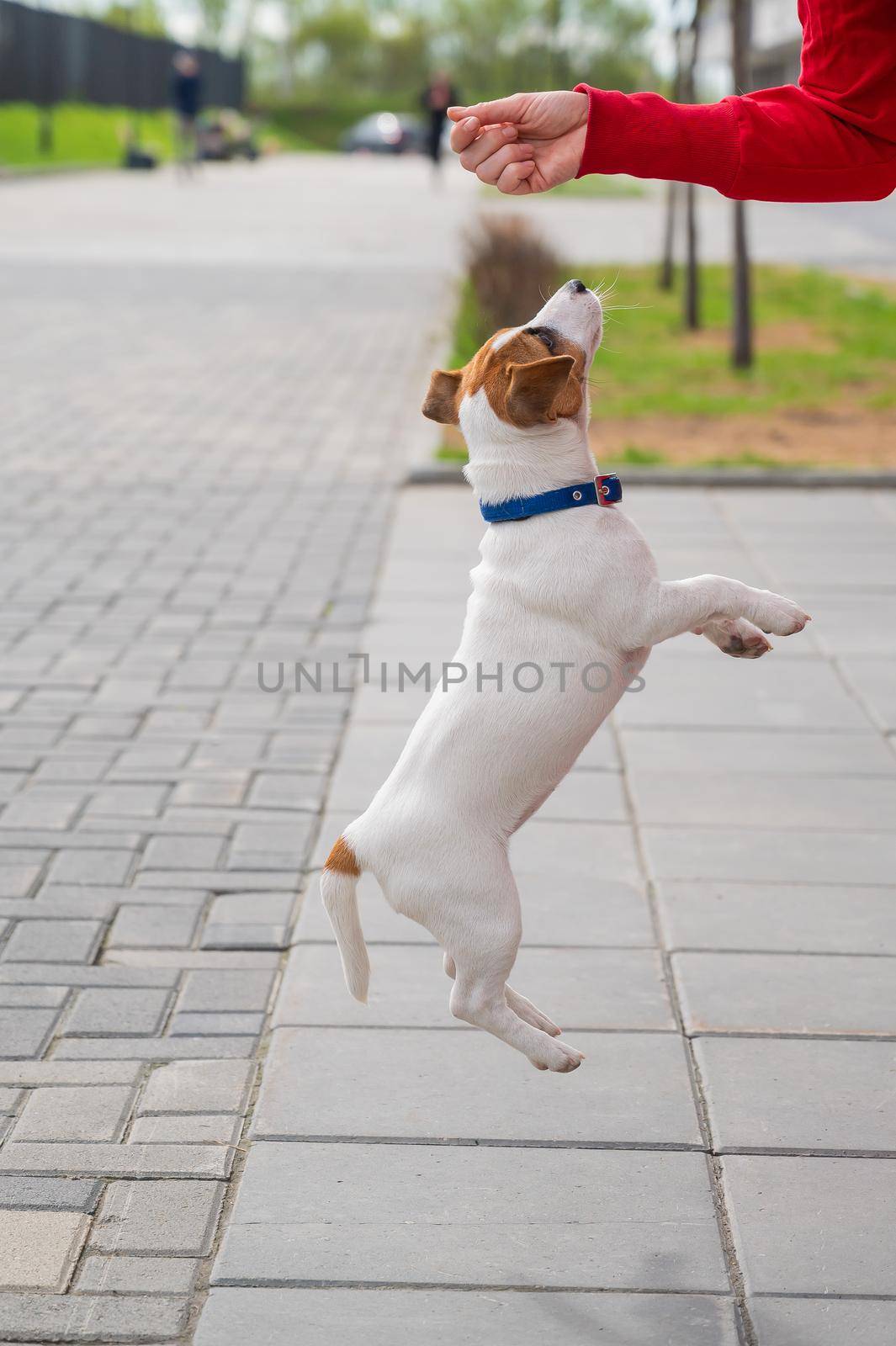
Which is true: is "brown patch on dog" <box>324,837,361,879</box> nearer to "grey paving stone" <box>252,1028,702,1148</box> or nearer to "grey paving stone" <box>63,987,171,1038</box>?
"grey paving stone" <box>252,1028,702,1148</box>

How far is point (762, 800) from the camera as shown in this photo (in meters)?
4.89

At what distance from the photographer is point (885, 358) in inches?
532

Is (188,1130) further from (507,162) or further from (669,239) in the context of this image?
(669,239)

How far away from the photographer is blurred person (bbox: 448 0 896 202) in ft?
8.33

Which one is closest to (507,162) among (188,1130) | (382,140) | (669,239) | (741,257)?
(188,1130)

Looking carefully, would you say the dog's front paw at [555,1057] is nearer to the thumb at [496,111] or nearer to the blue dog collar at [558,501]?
the blue dog collar at [558,501]

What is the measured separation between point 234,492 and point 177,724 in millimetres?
3789

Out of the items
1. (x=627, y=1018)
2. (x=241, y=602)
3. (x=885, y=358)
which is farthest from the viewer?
(x=885, y=358)

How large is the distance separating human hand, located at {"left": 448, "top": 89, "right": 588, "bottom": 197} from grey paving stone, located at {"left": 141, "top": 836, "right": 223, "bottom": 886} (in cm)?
240

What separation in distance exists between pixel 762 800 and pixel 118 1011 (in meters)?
2.22

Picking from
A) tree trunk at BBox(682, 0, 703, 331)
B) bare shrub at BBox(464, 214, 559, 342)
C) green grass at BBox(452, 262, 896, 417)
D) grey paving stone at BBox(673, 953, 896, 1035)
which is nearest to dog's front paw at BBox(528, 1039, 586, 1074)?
grey paving stone at BBox(673, 953, 896, 1035)

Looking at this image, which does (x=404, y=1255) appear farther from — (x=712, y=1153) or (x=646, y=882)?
(x=646, y=882)

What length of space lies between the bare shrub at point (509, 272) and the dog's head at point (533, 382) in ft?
34.8

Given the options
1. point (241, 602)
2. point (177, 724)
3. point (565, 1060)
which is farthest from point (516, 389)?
point (241, 602)
